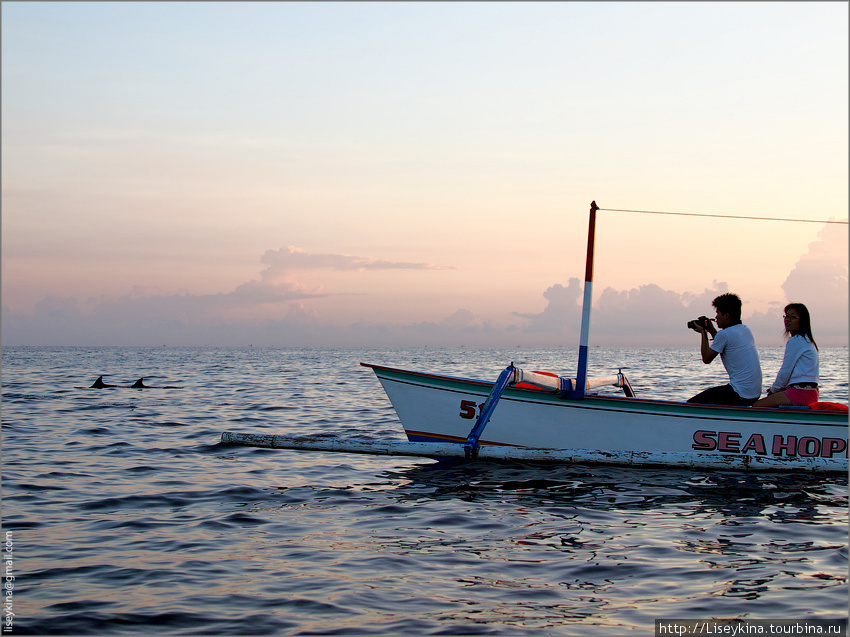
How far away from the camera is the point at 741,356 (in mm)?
9938

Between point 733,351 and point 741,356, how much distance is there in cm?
12

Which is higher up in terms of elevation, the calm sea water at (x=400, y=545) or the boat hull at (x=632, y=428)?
the boat hull at (x=632, y=428)

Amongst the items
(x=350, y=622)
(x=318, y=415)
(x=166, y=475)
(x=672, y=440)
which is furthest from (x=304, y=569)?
(x=318, y=415)

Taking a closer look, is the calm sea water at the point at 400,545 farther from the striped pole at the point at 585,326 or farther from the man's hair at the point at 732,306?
the man's hair at the point at 732,306

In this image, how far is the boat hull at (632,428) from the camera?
9297 mm

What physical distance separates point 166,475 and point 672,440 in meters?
6.99

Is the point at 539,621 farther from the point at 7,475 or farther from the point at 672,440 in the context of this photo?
the point at 7,475

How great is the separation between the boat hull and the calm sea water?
360 millimetres

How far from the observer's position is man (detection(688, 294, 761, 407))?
32.5 feet

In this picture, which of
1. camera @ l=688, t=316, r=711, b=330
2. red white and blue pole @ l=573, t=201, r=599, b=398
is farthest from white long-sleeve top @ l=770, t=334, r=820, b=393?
red white and blue pole @ l=573, t=201, r=599, b=398

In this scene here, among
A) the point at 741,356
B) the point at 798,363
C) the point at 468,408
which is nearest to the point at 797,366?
the point at 798,363

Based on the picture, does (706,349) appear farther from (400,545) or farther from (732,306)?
(400,545)

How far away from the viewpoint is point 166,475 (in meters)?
10.1

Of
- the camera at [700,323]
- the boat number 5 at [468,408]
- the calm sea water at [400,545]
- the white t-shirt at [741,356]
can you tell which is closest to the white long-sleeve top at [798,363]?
the white t-shirt at [741,356]
